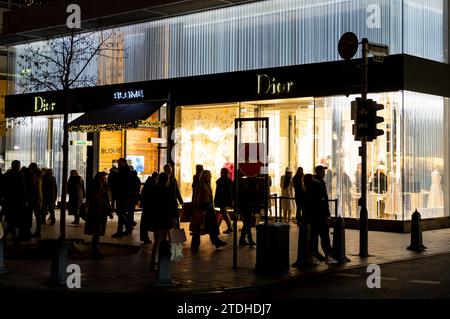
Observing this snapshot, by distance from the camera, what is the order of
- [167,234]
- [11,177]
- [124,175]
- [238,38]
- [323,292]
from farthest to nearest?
[238,38] < [124,175] < [11,177] < [167,234] < [323,292]

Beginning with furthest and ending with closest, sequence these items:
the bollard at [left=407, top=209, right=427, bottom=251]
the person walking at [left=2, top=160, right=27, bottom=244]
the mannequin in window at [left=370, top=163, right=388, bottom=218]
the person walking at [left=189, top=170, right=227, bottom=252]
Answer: the mannequin in window at [left=370, top=163, right=388, bottom=218] → the person walking at [left=2, top=160, right=27, bottom=244] → the bollard at [left=407, top=209, right=427, bottom=251] → the person walking at [left=189, top=170, right=227, bottom=252]

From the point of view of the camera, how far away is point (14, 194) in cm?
1719

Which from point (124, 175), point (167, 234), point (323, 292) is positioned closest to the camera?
point (323, 292)

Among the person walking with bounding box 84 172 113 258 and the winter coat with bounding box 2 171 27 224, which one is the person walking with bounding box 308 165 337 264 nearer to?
the person walking with bounding box 84 172 113 258

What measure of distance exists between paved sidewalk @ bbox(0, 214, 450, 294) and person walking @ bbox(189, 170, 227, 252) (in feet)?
1.07

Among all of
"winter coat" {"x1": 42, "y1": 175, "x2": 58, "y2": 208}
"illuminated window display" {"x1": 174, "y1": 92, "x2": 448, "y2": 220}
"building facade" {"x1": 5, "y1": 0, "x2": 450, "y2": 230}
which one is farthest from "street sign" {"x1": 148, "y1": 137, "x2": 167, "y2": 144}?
"winter coat" {"x1": 42, "y1": 175, "x2": 58, "y2": 208}

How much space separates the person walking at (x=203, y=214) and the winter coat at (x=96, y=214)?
2.17m

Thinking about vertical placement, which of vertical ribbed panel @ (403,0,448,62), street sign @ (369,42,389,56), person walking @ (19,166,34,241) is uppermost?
vertical ribbed panel @ (403,0,448,62)

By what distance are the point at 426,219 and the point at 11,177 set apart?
477 inches

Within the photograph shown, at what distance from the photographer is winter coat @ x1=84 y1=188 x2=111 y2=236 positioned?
586 inches

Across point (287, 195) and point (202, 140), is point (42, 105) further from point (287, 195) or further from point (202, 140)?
point (287, 195)

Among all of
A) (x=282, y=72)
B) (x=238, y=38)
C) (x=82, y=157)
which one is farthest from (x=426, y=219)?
(x=82, y=157)
